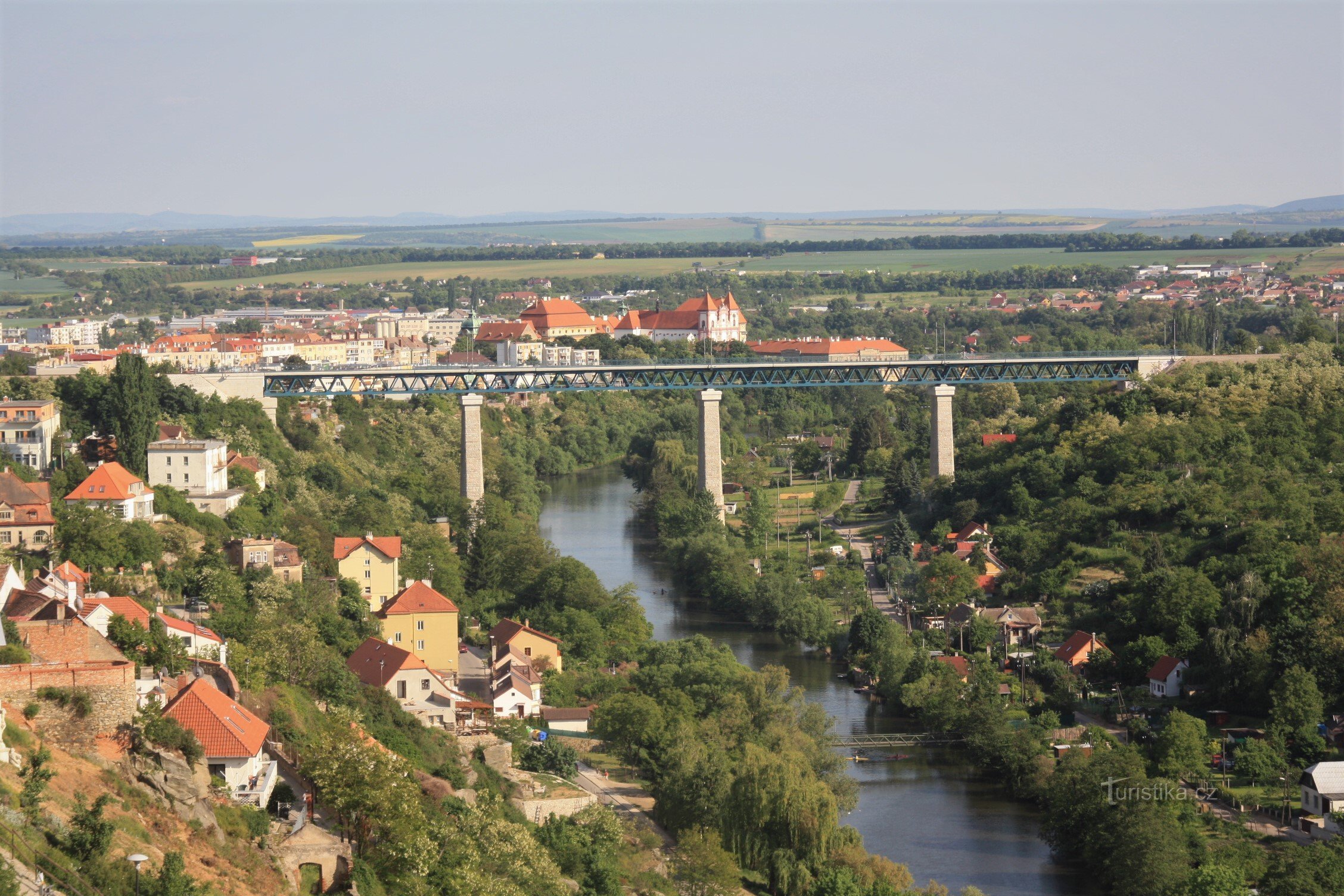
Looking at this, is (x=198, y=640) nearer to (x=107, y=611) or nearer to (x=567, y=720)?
(x=107, y=611)

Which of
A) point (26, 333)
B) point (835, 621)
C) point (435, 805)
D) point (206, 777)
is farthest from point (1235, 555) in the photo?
point (26, 333)

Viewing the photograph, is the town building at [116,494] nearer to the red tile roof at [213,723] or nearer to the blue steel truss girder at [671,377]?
the red tile roof at [213,723]

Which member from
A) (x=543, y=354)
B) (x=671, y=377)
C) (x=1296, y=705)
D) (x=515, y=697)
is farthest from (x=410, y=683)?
(x=543, y=354)

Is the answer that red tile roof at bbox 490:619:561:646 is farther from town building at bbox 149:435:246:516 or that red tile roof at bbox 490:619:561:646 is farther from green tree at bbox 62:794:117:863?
green tree at bbox 62:794:117:863

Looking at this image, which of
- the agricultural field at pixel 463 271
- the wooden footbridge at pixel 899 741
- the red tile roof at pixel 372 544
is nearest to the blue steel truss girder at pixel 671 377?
the red tile roof at pixel 372 544

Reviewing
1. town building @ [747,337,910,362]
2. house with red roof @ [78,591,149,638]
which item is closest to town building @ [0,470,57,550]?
house with red roof @ [78,591,149,638]
